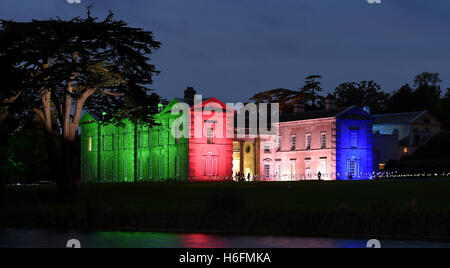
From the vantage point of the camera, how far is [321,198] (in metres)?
39.3

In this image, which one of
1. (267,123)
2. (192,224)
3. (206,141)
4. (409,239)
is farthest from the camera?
(267,123)

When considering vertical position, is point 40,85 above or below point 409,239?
above

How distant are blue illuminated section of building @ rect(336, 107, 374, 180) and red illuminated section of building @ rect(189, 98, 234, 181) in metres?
10.7

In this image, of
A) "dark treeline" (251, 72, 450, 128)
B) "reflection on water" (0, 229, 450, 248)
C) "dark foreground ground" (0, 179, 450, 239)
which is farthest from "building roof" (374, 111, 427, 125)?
"reflection on water" (0, 229, 450, 248)

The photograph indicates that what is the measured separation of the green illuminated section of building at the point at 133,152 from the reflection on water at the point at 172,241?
3861 centimetres

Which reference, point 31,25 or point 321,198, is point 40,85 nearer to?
point 31,25

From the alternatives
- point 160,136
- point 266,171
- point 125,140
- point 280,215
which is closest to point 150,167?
point 160,136

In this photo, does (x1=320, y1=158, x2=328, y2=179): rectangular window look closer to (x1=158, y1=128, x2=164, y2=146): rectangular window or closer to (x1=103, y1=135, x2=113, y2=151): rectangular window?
(x1=158, y1=128, x2=164, y2=146): rectangular window

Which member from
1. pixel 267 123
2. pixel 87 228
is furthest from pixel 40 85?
pixel 267 123

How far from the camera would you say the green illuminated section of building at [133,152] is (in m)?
73.8

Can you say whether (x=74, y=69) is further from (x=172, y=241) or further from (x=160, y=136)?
(x=160, y=136)

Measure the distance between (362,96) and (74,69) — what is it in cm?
7813

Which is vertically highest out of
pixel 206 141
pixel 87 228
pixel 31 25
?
pixel 31 25
